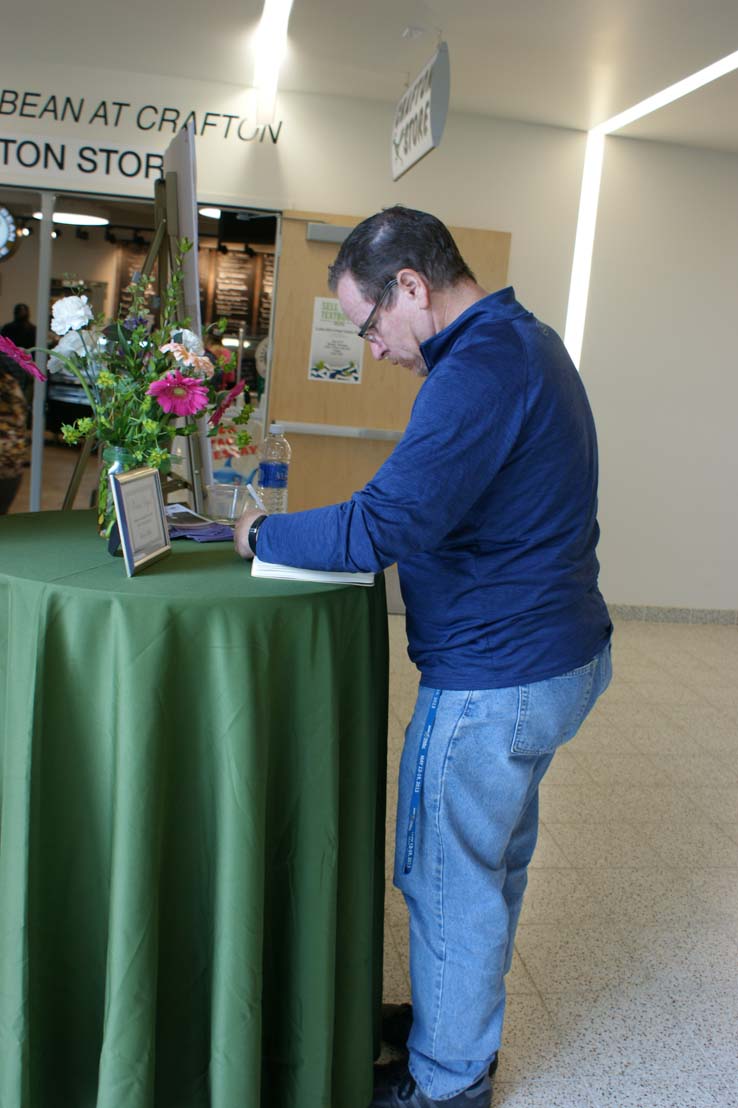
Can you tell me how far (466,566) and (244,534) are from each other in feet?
1.28

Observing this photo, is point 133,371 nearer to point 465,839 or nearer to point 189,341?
point 189,341

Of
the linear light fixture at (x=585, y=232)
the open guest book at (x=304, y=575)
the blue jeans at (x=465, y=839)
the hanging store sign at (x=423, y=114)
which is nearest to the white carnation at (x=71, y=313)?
the open guest book at (x=304, y=575)

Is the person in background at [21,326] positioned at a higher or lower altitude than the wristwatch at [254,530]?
higher

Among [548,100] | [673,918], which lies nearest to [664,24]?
[548,100]

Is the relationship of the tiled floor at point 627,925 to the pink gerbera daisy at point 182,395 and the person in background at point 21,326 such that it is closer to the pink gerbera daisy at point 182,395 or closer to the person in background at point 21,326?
the pink gerbera daisy at point 182,395

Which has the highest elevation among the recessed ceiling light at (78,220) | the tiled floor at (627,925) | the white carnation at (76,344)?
the recessed ceiling light at (78,220)

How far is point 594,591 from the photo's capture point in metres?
1.89

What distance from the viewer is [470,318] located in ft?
5.39

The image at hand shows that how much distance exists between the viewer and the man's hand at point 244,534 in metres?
1.78

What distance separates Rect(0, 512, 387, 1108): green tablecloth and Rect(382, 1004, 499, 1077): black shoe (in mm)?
434

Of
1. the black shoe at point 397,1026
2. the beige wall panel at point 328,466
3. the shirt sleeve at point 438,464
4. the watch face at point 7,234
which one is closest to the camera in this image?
the shirt sleeve at point 438,464

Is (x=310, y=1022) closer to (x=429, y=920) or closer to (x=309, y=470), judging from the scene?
(x=429, y=920)

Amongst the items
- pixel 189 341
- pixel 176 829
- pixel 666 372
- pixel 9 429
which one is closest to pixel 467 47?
pixel 666 372

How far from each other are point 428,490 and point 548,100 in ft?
14.5
